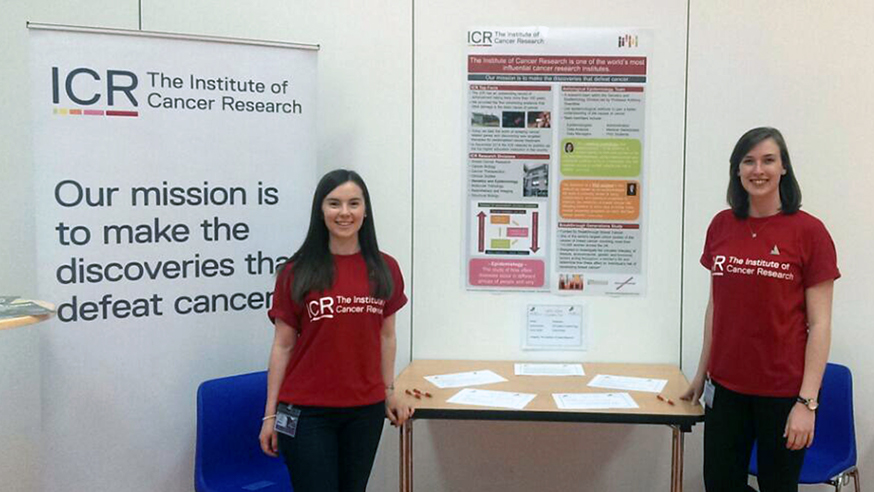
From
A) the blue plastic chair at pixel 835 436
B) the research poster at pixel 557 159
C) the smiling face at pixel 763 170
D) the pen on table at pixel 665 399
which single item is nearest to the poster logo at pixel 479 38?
the research poster at pixel 557 159

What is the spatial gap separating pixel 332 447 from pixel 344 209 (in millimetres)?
701

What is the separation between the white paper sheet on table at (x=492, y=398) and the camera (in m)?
2.26

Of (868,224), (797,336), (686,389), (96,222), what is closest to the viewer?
(797,336)

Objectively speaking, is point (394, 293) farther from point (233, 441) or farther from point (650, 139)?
point (650, 139)

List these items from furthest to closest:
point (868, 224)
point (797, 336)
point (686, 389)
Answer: point (868, 224)
point (686, 389)
point (797, 336)

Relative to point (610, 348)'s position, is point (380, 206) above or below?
above

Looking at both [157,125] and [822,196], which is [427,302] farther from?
[822,196]

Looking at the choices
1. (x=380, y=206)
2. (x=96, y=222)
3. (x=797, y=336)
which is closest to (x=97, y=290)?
(x=96, y=222)

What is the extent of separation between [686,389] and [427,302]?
1135 mm

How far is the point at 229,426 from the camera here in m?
2.38

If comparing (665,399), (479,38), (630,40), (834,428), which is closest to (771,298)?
(665,399)

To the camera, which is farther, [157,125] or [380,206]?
[380,206]

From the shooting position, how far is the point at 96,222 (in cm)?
225

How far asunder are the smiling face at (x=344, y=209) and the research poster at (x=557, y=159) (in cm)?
101
